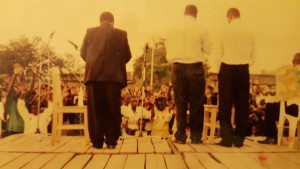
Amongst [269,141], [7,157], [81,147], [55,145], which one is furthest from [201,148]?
[7,157]

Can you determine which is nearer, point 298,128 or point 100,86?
point 100,86

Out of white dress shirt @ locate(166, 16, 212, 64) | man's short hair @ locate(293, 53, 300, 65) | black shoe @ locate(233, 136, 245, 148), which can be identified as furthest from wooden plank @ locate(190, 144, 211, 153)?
man's short hair @ locate(293, 53, 300, 65)

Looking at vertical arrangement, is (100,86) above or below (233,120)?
above

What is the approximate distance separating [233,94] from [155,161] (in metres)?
0.82

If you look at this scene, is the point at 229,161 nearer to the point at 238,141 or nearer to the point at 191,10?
the point at 238,141

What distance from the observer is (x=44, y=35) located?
7.35 feet

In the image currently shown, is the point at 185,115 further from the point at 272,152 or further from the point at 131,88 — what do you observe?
the point at 272,152

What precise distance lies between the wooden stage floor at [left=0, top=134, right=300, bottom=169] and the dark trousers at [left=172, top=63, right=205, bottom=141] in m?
0.19

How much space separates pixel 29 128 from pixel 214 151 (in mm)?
1497

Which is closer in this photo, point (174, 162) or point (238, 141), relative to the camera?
point (174, 162)

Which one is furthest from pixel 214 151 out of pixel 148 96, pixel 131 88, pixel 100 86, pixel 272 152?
pixel 100 86

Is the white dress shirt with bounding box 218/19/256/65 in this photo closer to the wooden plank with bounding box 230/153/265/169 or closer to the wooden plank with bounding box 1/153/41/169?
the wooden plank with bounding box 230/153/265/169

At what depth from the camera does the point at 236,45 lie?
2266mm

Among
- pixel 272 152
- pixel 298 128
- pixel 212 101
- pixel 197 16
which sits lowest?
pixel 272 152
